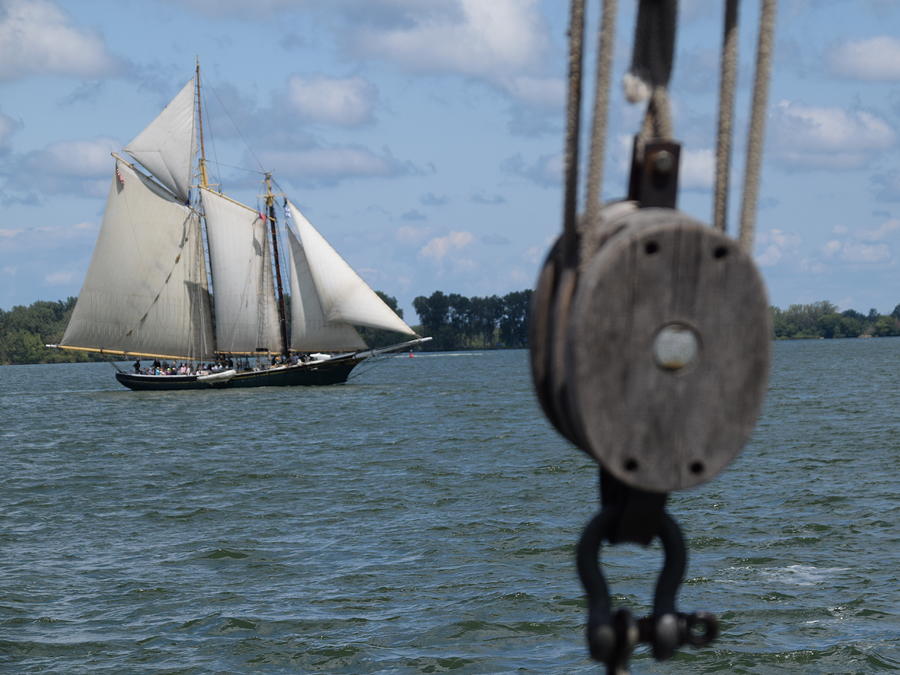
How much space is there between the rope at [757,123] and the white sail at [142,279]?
230 ft

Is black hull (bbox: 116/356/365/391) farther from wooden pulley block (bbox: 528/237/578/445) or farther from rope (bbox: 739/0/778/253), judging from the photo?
rope (bbox: 739/0/778/253)

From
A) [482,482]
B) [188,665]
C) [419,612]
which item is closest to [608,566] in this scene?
[419,612]

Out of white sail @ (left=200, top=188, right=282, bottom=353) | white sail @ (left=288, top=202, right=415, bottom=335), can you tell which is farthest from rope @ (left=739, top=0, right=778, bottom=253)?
white sail @ (left=200, top=188, right=282, bottom=353)

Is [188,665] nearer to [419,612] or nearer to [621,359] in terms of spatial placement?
[419,612]

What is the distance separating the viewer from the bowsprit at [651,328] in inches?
83.9

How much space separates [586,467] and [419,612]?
18556 millimetres

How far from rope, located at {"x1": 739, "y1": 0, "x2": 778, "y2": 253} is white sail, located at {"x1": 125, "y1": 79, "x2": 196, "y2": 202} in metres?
73.9

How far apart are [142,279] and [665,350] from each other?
231 ft

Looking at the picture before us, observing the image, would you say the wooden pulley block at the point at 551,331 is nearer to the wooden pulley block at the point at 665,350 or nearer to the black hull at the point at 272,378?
the wooden pulley block at the point at 665,350

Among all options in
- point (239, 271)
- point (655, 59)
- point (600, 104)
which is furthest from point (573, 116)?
point (239, 271)

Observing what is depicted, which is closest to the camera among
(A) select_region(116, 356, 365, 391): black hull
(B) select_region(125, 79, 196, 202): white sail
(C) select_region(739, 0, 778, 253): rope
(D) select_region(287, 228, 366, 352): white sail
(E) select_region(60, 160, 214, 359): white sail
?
(C) select_region(739, 0, 778, 253): rope

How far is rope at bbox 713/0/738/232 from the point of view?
2.25m

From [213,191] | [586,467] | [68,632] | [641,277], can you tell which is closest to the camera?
[641,277]

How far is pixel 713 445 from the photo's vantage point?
221cm
